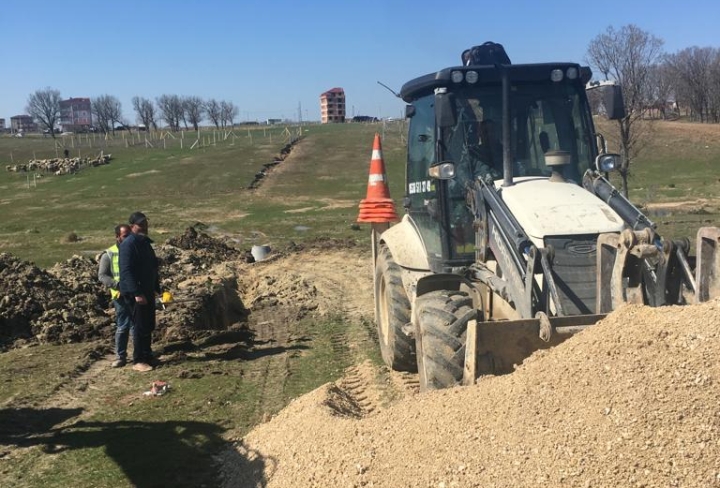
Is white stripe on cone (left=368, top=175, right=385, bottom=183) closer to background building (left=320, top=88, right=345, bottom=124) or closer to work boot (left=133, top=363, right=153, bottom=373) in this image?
work boot (left=133, top=363, right=153, bottom=373)

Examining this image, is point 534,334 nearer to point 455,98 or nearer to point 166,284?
point 455,98

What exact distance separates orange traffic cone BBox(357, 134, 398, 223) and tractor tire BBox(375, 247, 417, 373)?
1692 millimetres

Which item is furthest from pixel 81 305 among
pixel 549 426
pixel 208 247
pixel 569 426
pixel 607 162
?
pixel 569 426

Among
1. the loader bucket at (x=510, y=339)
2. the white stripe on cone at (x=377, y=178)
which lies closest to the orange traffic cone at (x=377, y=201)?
the white stripe on cone at (x=377, y=178)

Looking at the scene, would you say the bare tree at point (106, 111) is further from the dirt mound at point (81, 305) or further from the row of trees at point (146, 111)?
the dirt mound at point (81, 305)

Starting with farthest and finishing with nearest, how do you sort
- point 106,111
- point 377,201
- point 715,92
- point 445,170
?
point 106,111 < point 715,92 < point 377,201 < point 445,170

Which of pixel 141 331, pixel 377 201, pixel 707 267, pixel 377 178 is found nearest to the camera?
pixel 707 267

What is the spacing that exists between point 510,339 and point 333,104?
121608 millimetres

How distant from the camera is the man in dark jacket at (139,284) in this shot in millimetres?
7656

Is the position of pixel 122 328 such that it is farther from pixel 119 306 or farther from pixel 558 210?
pixel 558 210

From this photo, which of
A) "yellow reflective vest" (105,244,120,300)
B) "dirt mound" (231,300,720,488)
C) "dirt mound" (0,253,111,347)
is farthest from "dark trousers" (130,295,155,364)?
"dirt mound" (231,300,720,488)

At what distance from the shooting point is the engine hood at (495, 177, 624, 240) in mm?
5051

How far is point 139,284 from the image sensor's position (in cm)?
774

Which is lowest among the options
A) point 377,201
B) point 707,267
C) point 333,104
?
point 707,267
